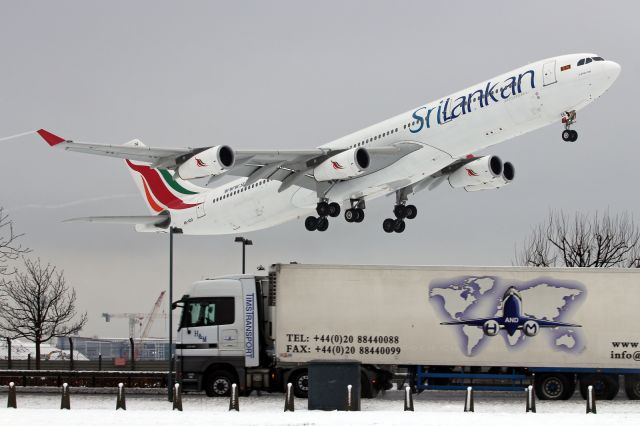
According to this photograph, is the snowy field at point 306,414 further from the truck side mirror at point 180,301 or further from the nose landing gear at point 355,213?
the nose landing gear at point 355,213

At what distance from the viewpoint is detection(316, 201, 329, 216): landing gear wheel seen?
47000 millimetres

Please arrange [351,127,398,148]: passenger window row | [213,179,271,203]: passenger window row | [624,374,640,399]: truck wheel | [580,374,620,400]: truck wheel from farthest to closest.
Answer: [213,179,271,203]: passenger window row, [351,127,398,148]: passenger window row, [624,374,640,399]: truck wheel, [580,374,620,400]: truck wheel

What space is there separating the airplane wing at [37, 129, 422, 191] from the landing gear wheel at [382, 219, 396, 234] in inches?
240

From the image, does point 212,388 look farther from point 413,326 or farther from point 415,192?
point 415,192

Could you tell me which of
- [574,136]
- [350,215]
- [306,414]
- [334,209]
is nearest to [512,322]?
[306,414]

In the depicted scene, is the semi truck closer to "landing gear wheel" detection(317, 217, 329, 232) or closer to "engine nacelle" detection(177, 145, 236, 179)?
"engine nacelle" detection(177, 145, 236, 179)

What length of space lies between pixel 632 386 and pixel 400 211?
23232 mm

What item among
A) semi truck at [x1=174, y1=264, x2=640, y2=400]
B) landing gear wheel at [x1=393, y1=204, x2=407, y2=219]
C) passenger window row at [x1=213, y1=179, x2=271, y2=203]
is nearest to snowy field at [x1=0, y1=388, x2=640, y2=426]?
semi truck at [x1=174, y1=264, x2=640, y2=400]

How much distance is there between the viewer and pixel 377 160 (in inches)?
1758

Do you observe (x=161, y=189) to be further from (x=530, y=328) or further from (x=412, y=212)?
(x=530, y=328)

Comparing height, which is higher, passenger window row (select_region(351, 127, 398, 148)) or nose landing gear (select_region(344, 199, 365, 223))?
passenger window row (select_region(351, 127, 398, 148))

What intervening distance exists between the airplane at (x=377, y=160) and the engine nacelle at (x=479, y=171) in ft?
0.15

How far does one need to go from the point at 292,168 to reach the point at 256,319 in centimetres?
1760

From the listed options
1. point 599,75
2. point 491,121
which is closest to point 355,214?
point 491,121
